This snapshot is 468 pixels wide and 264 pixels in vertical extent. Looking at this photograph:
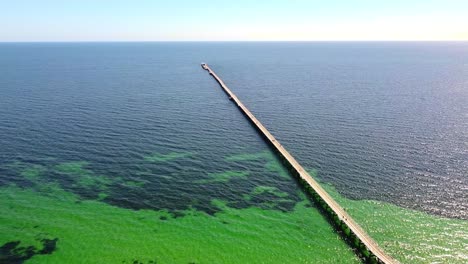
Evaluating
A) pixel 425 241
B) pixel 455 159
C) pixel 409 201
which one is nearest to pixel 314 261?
pixel 425 241

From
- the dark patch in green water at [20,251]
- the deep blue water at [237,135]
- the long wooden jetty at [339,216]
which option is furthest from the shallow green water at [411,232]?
the dark patch in green water at [20,251]

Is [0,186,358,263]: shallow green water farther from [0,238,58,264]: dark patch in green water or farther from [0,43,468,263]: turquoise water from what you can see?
[0,238,58,264]: dark patch in green water

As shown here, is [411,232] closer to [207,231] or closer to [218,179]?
[207,231]

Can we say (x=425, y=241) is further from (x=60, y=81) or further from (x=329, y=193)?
(x=60, y=81)

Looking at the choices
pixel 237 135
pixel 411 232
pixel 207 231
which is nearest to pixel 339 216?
pixel 411 232

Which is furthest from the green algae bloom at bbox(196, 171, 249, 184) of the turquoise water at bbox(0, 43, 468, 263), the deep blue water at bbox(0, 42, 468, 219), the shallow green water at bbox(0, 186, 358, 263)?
the shallow green water at bbox(0, 186, 358, 263)

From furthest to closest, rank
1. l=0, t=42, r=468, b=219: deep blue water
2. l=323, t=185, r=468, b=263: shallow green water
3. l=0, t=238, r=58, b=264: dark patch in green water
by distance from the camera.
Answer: l=0, t=42, r=468, b=219: deep blue water < l=323, t=185, r=468, b=263: shallow green water < l=0, t=238, r=58, b=264: dark patch in green water

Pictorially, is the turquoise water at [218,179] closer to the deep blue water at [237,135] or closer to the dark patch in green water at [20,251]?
the dark patch in green water at [20,251]

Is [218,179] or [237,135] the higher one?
[237,135]
